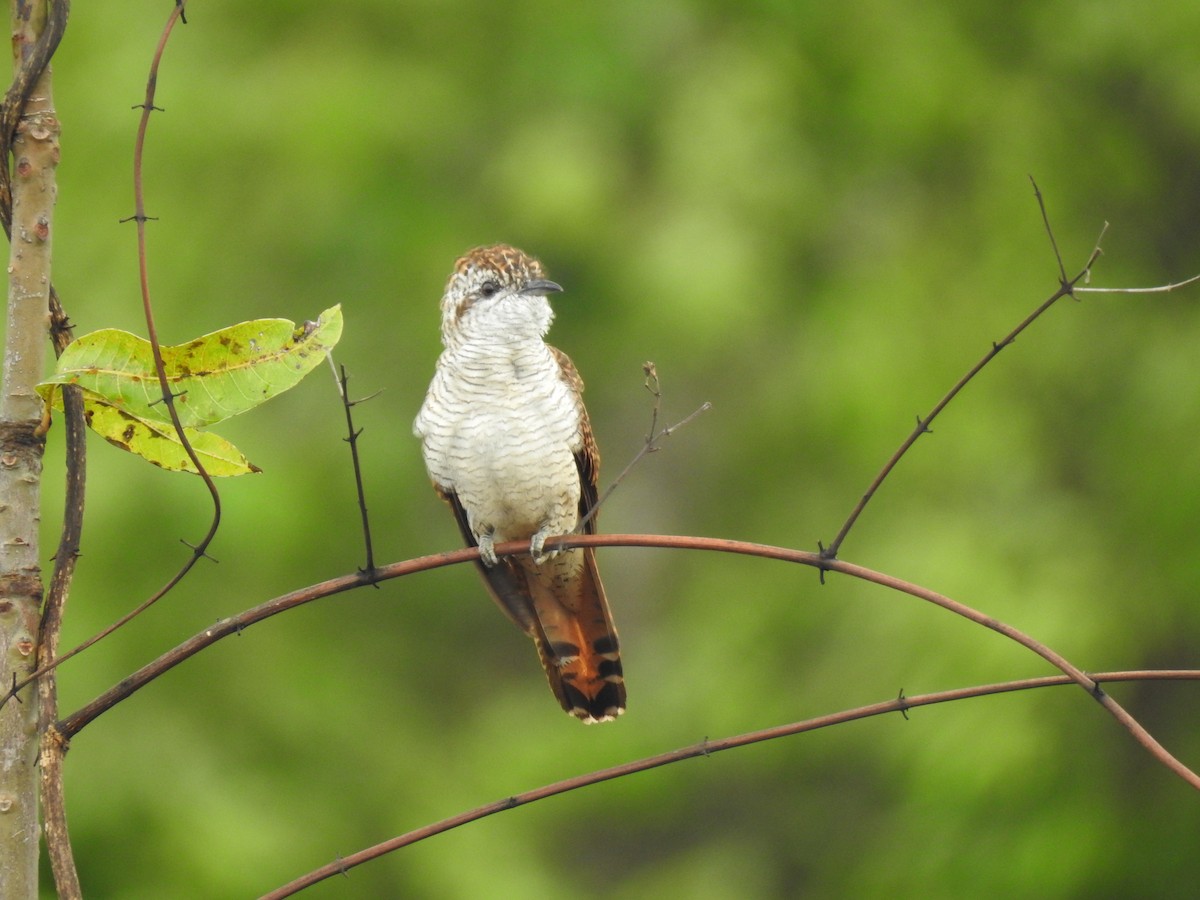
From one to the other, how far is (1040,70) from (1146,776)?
148 inches

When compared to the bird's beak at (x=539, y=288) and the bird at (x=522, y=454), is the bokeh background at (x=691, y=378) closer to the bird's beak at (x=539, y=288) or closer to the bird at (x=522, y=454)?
the bird at (x=522, y=454)

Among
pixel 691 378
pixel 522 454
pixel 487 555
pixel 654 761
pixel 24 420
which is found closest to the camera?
pixel 24 420

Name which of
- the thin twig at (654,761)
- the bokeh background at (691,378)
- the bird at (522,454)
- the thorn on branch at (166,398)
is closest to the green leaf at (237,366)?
the thorn on branch at (166,398)

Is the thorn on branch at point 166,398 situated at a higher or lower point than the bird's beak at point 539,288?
higher

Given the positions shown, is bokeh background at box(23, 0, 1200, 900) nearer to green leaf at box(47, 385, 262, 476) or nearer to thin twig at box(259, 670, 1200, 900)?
thin twig at box(259, 670, 1200, 900)

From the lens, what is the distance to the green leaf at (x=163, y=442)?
68.6 inches

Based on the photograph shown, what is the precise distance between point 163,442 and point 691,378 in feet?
21.4

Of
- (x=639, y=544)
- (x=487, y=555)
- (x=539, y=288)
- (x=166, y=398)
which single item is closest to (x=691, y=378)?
(x=539, y=288)

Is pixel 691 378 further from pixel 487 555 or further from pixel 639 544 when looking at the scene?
pixel 639 544

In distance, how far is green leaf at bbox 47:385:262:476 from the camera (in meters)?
1.74

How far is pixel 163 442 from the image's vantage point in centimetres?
178

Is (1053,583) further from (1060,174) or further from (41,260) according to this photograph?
(41,260)

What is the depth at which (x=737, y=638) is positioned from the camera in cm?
712

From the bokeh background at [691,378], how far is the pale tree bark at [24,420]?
453cm
